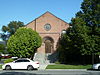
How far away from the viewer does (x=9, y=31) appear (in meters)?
73.1

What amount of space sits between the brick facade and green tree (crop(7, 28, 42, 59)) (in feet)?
14.9

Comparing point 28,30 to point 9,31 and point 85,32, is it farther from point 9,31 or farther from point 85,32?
point 9,31

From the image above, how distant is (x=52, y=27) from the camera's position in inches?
1902

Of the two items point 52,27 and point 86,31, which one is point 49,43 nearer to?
point 52,27

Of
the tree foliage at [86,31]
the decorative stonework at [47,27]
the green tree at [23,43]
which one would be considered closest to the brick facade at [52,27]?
the decorative stonework at [47,27]

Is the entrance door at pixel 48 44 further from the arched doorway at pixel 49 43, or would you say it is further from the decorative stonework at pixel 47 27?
the decorative stonework at pixel 47 27

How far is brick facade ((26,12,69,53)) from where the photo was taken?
4800 cm

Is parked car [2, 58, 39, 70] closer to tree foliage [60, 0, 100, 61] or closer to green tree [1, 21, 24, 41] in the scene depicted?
tree foliage [60, 0, 100, 61]

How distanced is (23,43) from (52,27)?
8779 mm

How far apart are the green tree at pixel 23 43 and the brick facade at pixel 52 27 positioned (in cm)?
455

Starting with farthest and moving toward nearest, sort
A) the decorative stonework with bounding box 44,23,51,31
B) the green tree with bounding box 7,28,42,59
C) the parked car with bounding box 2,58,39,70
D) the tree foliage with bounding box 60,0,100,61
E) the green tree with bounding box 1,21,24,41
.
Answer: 1. the green tree with bounding box 1,21,24,41
2. the decorative stonework with bounding box 44,23,51,31
3. the green tree with bounding box 7,28,42,59
4. the tree foliage with bounding box 60,0,100,61
5. the parked car with bounding box 2,58,39,70

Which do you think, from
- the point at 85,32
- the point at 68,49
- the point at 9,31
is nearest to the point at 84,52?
the point at 85,32

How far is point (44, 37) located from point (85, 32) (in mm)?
15089

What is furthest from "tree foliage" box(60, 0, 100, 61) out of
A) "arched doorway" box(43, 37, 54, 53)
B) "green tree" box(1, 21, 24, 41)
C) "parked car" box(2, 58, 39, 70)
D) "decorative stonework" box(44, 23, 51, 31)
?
"green tree" box(1, 21, 24, 41)
